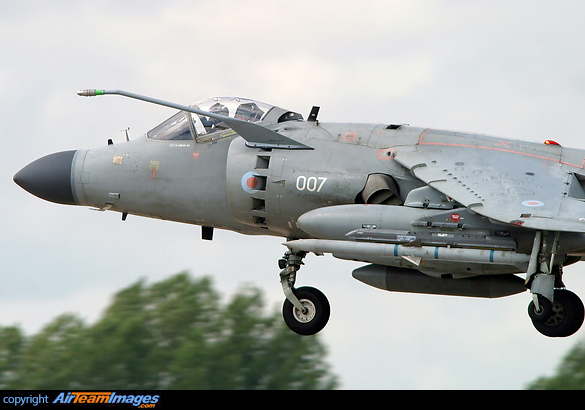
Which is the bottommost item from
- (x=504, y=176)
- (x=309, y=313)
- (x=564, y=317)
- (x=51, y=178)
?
(x=309, y=313)

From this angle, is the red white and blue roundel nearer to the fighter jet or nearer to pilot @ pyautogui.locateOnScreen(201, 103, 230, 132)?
the fighter jet

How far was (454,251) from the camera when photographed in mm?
12156

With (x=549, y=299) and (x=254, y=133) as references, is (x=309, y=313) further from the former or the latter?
(x=549, y=299)

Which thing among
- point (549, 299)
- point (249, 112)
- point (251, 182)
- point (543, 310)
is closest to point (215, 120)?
point (249, 112)

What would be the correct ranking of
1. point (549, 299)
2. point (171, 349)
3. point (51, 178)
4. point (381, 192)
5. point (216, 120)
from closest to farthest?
point (549, 299) < point (381, 192) < point (216, 120) < point (51, 178) < point (171, 349)

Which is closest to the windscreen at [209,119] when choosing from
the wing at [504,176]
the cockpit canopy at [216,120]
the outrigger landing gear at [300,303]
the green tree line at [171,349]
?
the cockpit canopy at [216,120]

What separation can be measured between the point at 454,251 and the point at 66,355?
15537 millimetres

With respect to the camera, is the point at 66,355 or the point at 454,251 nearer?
the point at 454,251

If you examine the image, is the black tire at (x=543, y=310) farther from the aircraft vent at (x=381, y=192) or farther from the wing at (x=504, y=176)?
the aircraft vent at (x=381, y=192)

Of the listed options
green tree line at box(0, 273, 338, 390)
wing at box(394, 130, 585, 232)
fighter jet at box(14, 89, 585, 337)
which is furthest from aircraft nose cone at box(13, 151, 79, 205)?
green tree line at box(0, 273, 338, 390)

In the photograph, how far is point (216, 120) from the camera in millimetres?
14984

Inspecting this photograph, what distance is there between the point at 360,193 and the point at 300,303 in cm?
227
